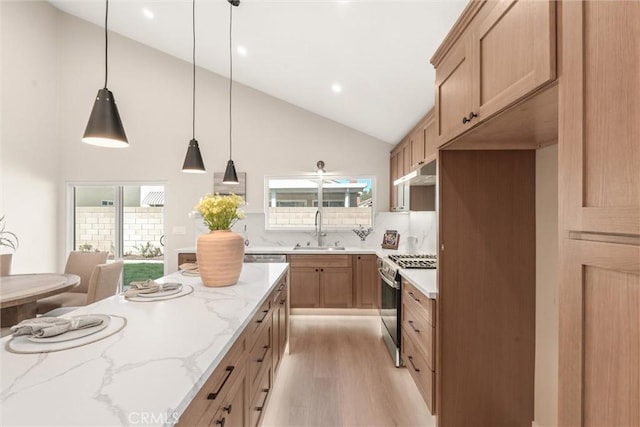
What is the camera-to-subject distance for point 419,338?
2.15 m

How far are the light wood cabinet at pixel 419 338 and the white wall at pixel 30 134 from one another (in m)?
5.21

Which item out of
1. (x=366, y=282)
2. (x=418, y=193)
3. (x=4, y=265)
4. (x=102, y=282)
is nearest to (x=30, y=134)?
(x=4, y=265)

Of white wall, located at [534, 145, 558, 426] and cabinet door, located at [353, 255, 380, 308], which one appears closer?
white wall, located at [534, 145, 558, 426]

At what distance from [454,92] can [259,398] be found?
2.05 metres

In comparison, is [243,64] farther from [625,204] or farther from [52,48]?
[625,204]

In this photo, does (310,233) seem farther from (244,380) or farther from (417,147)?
(244,380)

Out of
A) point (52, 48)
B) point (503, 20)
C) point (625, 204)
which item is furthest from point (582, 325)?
point (52, 48)

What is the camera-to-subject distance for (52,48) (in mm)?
4621

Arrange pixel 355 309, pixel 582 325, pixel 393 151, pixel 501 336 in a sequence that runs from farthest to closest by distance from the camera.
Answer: pixel 393 151 → pixel 355 309 → pixel 501 336 → pixel 582 325

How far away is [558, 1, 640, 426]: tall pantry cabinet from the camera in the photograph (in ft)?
2.08

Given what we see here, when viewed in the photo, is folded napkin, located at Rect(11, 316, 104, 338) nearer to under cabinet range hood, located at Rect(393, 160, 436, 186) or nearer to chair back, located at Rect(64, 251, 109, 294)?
under cabinet range hood, located at Rect(393, 160, 436, 186)

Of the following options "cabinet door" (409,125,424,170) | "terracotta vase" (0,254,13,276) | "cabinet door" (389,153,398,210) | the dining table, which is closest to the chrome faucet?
"cabinet door" (389,153,398,210)

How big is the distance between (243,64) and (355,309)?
143 inches

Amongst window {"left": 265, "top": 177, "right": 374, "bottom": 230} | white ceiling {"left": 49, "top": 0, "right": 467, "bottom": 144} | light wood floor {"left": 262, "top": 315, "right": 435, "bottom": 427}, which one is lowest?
light wood floor {"left": 262, "top": 315, "right": 435, "bottom": 427}
